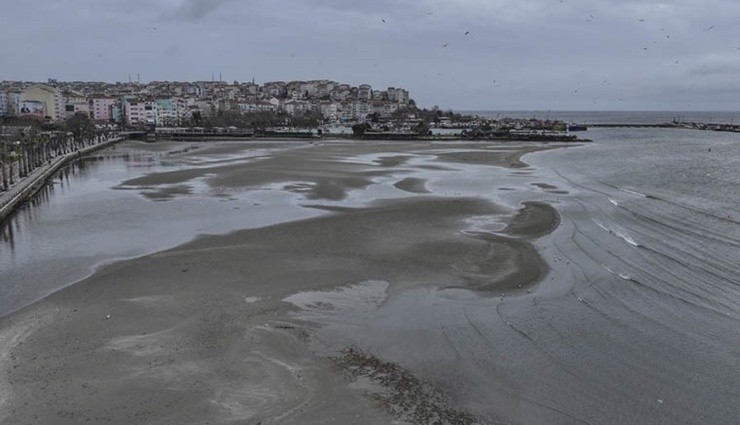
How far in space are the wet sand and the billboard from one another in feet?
364

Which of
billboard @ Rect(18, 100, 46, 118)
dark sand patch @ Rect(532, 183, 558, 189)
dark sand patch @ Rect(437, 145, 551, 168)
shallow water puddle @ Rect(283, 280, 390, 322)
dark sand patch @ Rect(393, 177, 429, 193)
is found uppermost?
billboard @ Rect(18, 100, 46, 118)

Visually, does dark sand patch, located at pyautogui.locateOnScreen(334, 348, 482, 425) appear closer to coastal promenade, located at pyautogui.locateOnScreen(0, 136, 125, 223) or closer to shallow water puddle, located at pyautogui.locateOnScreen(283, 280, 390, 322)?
shallow water puddle, located at pyautogui.locateOnScreen(283, 280, 390, 322)

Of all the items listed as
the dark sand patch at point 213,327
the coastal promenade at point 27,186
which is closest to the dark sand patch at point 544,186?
the dark sand patch at point 213,327

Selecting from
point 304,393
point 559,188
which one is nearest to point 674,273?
point 304,393

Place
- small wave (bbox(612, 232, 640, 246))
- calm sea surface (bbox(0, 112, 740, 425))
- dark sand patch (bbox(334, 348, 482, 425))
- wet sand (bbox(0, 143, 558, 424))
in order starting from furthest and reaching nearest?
small wave (bbox(612, 232, 640, 246)), calm sea surface (bbox(0, 112, 740, 425)), wet sand (bbox(0, 143, 558, 424)), dark sand patch (bbox(334, 348, 482, 425))

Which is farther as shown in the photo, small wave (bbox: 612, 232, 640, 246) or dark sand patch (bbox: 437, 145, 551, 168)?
dark sand patch (bbox: 437, 145, 551, 168)

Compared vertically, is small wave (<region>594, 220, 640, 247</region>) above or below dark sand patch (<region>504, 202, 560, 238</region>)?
below

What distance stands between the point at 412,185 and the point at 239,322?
20.3m

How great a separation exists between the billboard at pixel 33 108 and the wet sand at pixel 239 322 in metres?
111

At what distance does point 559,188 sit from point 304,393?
24675 mm

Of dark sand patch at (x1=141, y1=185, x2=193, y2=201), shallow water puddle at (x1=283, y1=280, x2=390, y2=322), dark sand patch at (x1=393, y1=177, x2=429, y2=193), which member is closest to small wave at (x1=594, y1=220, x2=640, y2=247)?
shallow water puddle at (x1=283, y1=280, x2=390, y2=322)

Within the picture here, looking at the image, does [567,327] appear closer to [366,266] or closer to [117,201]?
[366,266]

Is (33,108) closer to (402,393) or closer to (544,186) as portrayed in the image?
(544,186)

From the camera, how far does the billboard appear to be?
113 meters
